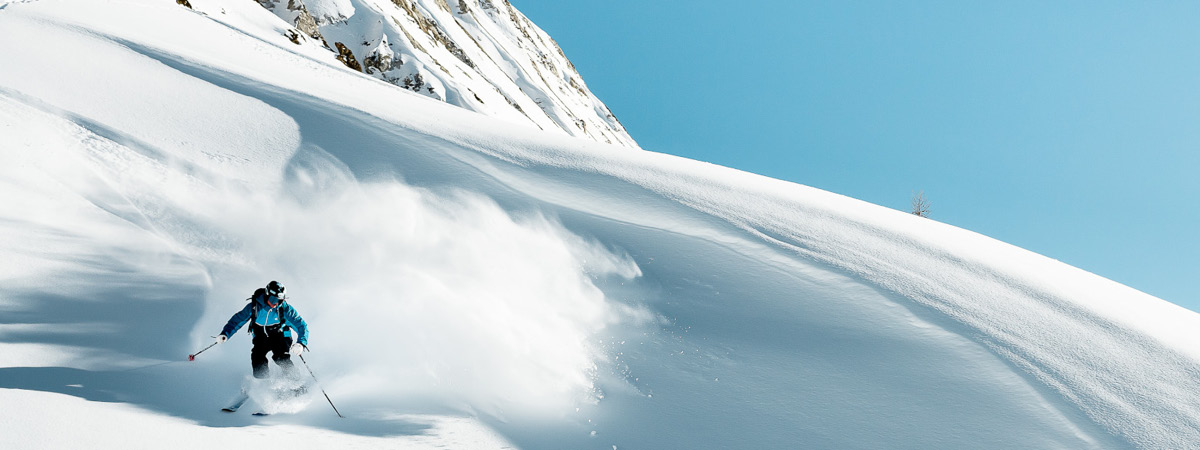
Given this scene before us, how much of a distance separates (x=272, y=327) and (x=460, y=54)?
71.4 metres

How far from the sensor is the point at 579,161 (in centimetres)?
1014

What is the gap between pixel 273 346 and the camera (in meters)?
6.07

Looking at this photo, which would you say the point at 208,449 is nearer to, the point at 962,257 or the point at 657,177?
the point at 657,177

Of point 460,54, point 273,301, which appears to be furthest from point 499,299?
point 460,54

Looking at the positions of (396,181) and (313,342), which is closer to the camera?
(313,342)

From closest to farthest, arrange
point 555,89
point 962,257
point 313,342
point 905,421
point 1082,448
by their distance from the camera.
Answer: point 1082,448, point 905,421, point 313,342, point 962,257, point 555,89

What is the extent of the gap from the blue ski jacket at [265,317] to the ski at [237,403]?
0.64m

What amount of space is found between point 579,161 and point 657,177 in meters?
1.22

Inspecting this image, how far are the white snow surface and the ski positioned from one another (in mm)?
302

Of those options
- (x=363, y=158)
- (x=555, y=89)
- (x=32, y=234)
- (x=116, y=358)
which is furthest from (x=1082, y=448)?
(x=555, y=89)

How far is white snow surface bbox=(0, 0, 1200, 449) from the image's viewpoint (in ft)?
18.5

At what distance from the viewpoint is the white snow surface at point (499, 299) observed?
5652 millimetres

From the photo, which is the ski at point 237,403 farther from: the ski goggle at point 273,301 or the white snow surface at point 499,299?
the ski goggle at point 273,301

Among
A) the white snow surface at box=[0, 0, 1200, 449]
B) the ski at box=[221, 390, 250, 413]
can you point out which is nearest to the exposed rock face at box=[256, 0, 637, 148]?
the white snow surface at box=[0, 0, 1200, 449]
